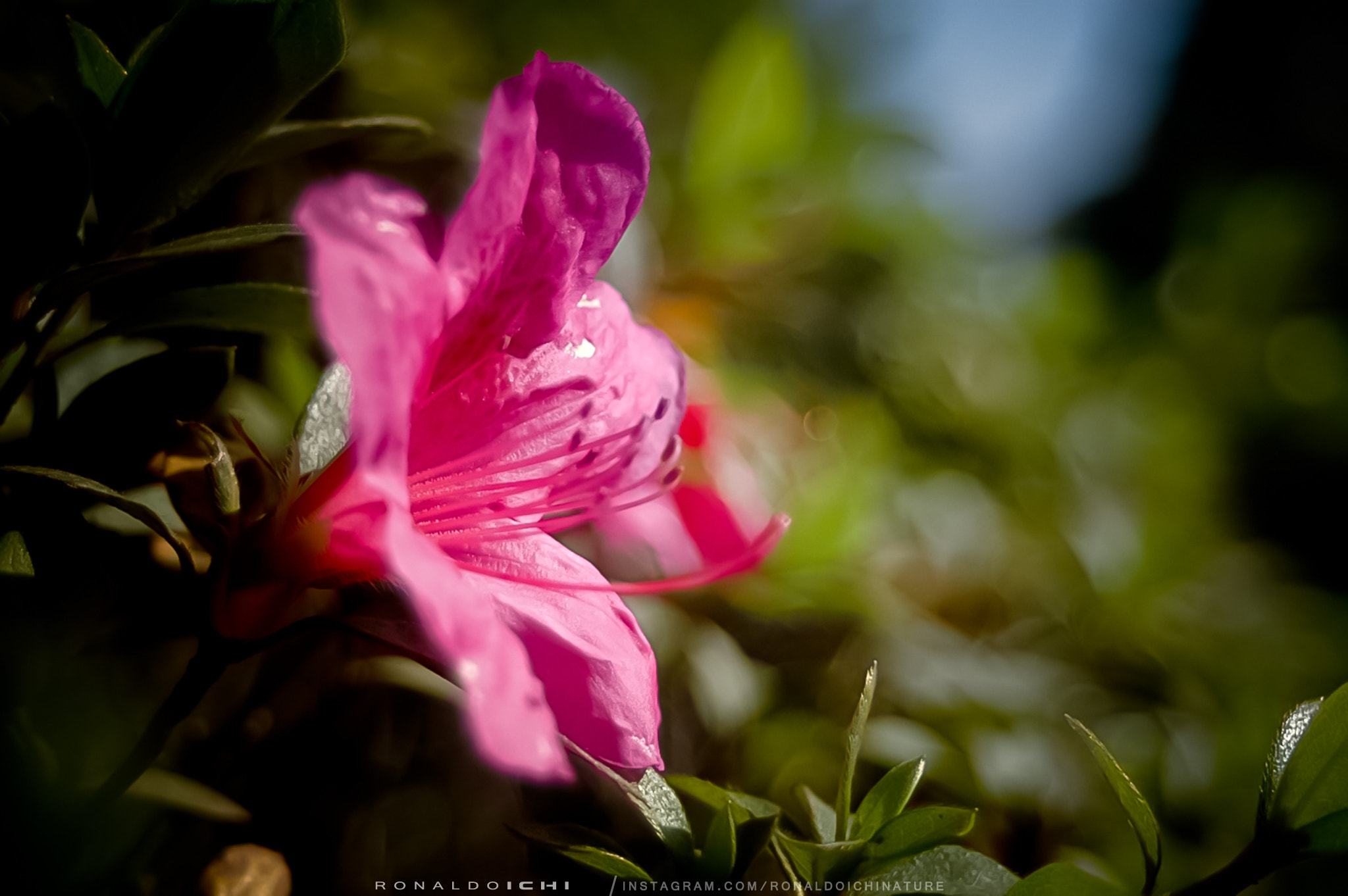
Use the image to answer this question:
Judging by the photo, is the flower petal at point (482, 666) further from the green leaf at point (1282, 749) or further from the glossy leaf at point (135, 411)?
the green leaf at point (1282, 749)

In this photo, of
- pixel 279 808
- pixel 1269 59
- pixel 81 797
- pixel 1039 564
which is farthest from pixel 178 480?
pixel 1269 59

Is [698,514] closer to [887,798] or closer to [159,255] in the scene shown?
[887,798]

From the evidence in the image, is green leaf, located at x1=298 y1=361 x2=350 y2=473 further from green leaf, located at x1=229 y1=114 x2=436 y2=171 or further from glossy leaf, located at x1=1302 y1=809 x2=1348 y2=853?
glossy leaf, located at x1=1302 y1=809 x2=1348 y2=853

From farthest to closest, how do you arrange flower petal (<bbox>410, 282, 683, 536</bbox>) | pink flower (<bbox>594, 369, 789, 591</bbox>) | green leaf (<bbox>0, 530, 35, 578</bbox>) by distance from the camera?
1. pink flower (<bbox>594, 369, 789, 591</bbox>)
2. flower petal (<bbox>410, 282, 683, 536</bbox>)
3. green leaf (<bbox>0, 530, 35, 578</bbox>)

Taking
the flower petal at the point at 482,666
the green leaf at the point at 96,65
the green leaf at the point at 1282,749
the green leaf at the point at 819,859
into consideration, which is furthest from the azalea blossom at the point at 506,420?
the green leaf at the point at 1282,749

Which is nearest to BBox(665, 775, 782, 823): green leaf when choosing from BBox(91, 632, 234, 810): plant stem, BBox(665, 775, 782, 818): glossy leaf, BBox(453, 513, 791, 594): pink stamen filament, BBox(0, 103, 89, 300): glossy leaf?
BBox(665, 775, 782, 818): glossy leaf

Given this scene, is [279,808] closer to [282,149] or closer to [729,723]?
[729,723]
